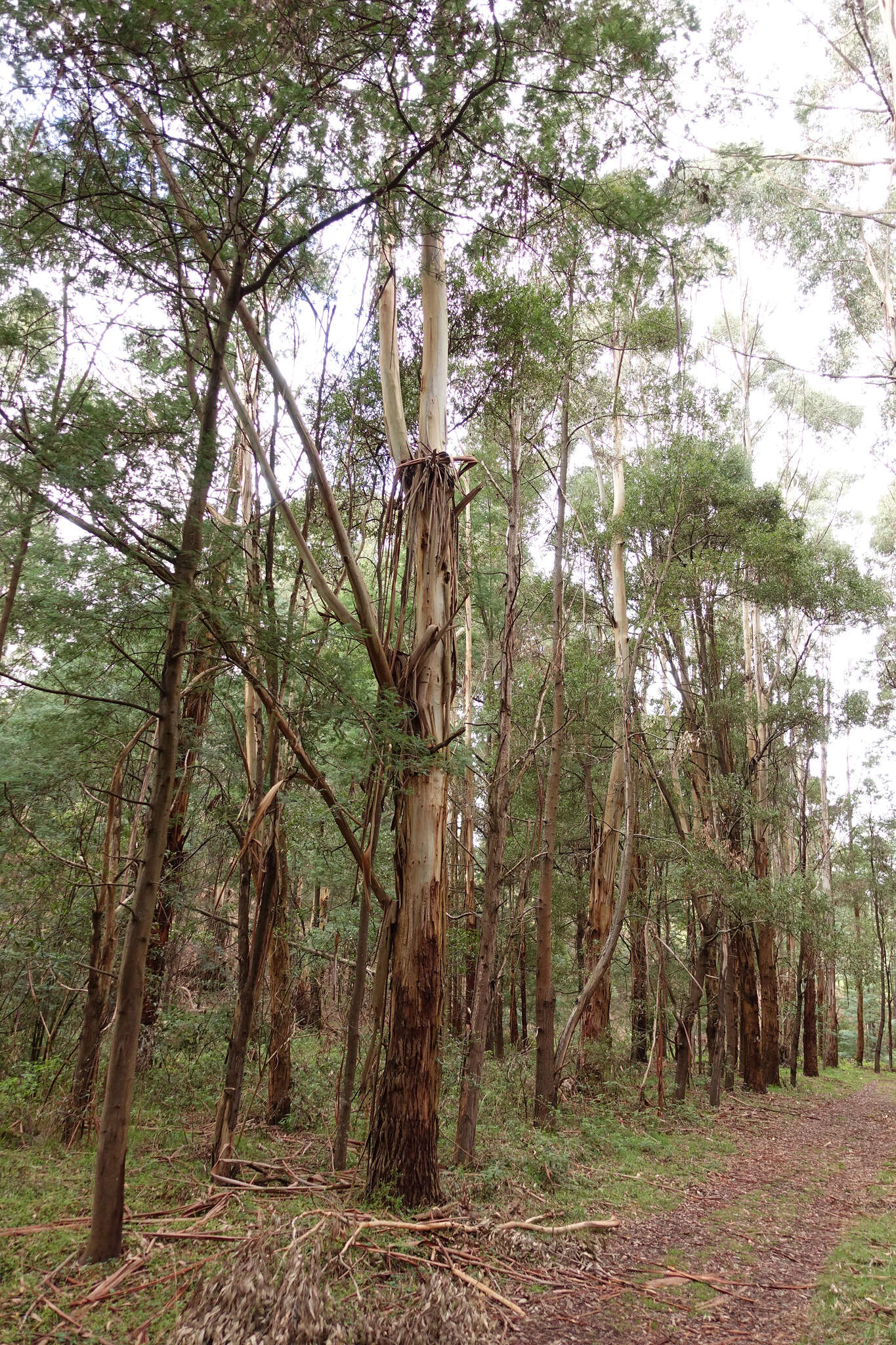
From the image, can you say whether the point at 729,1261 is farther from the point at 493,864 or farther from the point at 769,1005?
the point at 769,1005

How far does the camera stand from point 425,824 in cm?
498

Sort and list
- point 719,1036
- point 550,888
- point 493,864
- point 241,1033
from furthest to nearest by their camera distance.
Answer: point 719,1036
point 550,888
point 493,864
point 241,1033

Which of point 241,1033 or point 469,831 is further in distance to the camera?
point 469,831

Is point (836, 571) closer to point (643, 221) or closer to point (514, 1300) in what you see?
point (643, 221)

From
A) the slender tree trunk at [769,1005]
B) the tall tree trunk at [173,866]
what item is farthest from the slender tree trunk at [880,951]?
the tall tree trunk at [173,866]

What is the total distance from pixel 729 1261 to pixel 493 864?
3106 mm

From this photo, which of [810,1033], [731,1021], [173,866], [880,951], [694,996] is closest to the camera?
[173,866]

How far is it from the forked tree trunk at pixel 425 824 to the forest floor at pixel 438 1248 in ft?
1.32

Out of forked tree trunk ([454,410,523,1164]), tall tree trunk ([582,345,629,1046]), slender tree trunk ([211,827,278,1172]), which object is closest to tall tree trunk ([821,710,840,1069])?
tall tree trunk ([582,345,629,1046])

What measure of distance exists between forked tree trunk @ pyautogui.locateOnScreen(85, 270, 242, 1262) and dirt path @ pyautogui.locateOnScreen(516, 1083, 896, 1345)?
6.37ft

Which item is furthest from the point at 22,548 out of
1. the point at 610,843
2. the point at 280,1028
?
the point at 610,843

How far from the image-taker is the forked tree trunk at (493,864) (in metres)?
6.09

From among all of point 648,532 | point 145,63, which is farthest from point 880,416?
point 145,63

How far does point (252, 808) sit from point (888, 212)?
373 inches
